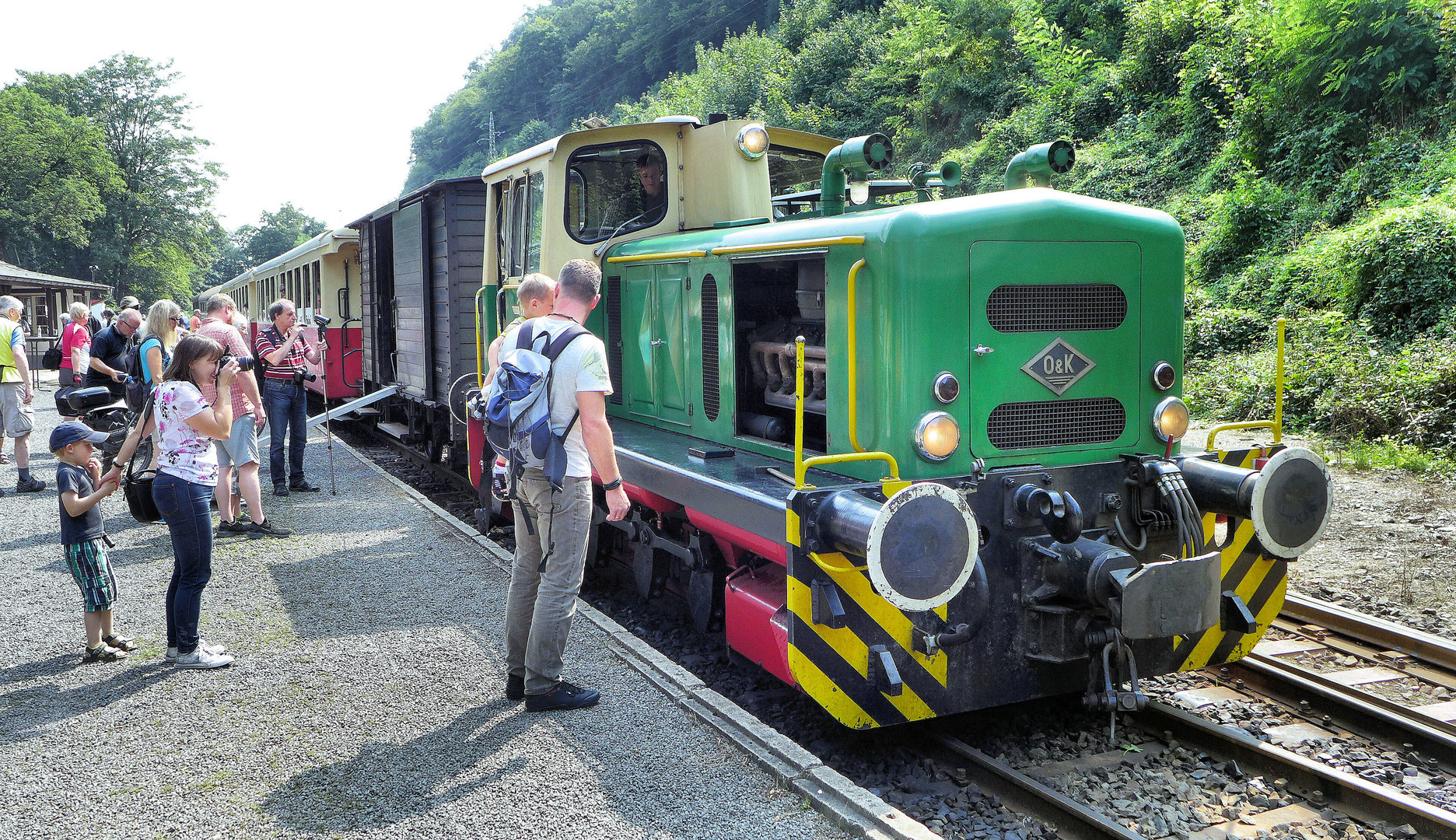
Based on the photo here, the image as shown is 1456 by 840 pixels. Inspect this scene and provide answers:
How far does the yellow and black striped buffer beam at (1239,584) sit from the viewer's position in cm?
444

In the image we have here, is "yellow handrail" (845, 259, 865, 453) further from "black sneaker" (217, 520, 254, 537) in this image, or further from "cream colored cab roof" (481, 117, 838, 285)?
"black sneaker" (217, 520, 254, 537)

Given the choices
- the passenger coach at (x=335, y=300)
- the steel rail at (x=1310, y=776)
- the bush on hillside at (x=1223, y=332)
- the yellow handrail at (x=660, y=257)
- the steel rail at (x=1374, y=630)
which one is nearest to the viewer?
the steel rail at (x=1310, y=776)

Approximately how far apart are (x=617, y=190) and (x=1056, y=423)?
3581mm

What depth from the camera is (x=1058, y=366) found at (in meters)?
4.35

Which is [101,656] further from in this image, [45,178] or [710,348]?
[45,178]

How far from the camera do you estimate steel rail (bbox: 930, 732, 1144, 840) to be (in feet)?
11.4

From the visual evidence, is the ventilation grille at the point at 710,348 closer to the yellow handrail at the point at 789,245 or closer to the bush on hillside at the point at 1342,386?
the yellow handrail at the point at 789,245

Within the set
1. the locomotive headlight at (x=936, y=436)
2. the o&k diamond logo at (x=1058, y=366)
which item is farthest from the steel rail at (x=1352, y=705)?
the locomotive headlight at (x=936, y=436)

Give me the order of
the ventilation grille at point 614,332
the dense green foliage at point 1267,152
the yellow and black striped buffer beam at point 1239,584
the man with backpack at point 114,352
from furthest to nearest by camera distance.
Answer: the dense green foliage at point 1267,152
the man with backpack at point 114,352
the ventilation grille at point 614,332
the yellow and black striped buffer beam at point 1239,584

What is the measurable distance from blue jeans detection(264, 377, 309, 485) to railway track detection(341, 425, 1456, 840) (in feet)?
19.7

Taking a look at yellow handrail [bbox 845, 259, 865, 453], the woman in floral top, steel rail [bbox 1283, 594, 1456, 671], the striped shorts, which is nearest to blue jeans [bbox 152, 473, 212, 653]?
the woman in floral top

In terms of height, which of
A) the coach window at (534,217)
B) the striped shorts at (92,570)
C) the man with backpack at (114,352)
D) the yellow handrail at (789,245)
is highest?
the coach window at (534,217)

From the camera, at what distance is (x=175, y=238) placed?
184ft

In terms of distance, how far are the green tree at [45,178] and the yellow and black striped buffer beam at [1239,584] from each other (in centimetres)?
5581
